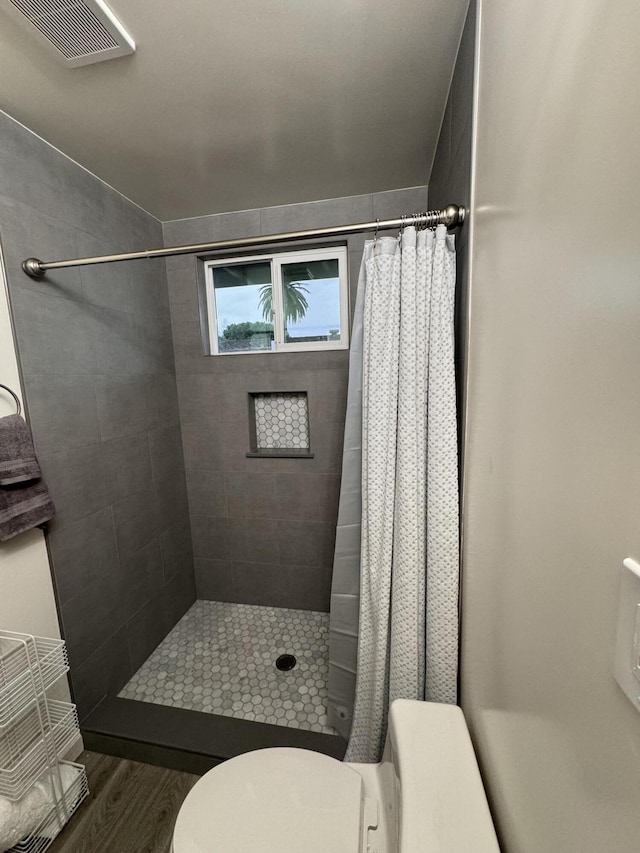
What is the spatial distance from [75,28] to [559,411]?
1531 millimetres

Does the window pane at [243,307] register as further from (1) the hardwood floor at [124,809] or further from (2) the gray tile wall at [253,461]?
(1) the hardwood floor at [124,809]

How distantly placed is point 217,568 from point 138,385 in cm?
132

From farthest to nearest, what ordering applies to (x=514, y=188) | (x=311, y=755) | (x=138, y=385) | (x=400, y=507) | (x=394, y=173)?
1. (x=138, y=385)
2. (x=394, y=173)
3. (x=400, y=507)
4. (x=311, y=755)
5. (x=514, y=188)

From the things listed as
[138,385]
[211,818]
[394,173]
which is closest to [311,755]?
[211,818]

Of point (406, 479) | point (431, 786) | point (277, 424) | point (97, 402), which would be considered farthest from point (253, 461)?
point (431, 786)

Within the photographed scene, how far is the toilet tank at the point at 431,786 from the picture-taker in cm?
64

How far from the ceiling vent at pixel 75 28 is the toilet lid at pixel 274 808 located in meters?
2.00

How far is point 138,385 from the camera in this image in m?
1.87

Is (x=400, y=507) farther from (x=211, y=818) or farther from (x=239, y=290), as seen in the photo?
(x=239, y=290)

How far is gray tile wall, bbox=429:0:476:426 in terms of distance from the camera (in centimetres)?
94

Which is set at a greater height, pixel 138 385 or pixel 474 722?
pixel 138 385

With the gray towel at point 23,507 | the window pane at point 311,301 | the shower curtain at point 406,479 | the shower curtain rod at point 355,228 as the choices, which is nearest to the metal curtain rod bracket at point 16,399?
the gray towel at point 23,507

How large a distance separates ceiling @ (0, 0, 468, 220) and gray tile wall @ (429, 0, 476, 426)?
8 cm

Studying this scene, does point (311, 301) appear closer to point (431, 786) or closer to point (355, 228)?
point (355, 228)
